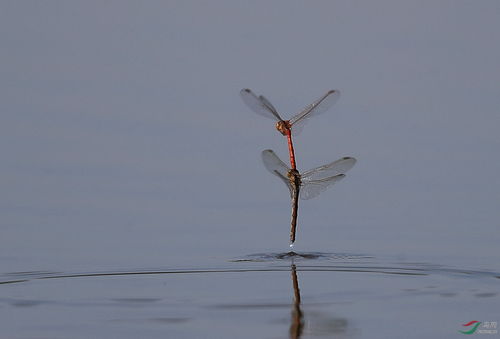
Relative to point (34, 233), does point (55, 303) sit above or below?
below

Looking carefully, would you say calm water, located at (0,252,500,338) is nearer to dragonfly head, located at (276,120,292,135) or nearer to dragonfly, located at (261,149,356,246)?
dragonfly, located at (261,149,356,246)

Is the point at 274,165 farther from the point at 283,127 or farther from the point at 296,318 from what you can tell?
the point at 296,318

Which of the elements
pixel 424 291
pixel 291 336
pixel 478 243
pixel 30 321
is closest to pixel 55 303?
pixel 30 321

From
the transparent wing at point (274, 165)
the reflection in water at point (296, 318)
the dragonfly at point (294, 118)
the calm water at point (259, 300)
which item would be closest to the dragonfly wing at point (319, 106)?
the dragonfly at point (294, 118)

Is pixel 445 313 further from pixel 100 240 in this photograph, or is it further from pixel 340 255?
pixel 100 240

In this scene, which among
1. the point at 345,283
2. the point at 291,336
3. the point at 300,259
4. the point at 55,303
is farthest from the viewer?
the point at 300,259

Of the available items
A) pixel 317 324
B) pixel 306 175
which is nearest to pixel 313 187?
pixel 306 175

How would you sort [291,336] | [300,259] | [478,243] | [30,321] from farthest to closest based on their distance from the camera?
[478,243]
[300,259]
[30,321]
[291,336]
